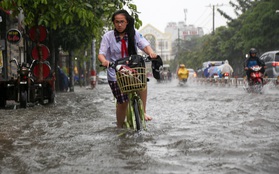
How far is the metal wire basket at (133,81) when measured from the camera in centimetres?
634

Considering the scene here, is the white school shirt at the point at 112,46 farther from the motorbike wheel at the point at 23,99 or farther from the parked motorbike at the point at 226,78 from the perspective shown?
→ the parked motorbike at the point at 226,78

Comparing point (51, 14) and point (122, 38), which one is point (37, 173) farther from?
point (51, 14)

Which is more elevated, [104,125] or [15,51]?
[15,51]

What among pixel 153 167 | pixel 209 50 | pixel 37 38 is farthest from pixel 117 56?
pixel 209 50

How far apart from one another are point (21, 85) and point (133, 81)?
7037 millimetres

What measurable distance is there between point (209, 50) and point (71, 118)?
63.6 metres

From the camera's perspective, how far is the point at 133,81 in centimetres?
635

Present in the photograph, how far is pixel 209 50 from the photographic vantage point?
72.1m

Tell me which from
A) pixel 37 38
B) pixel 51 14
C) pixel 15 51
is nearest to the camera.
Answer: pixel 51 14

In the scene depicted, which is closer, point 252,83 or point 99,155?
point 99,155

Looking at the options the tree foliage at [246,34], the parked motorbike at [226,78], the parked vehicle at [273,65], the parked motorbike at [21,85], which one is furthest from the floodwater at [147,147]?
the tree foliage at [246,34]

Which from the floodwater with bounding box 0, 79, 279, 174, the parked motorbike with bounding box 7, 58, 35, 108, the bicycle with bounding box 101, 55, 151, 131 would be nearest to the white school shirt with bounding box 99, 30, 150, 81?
the bicycle with bounding box 101, 55, 151, 131

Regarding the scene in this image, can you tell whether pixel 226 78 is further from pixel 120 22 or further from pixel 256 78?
pixel 120 22

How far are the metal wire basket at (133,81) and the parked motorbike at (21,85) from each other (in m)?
6.87
